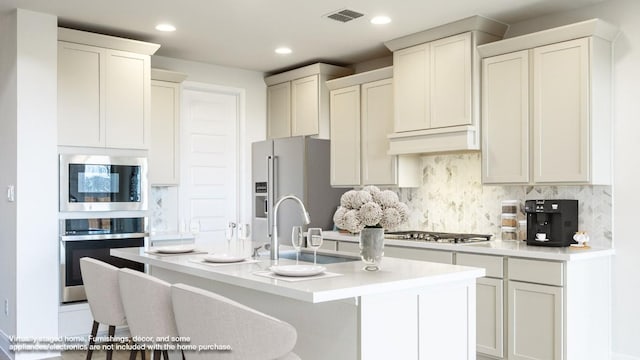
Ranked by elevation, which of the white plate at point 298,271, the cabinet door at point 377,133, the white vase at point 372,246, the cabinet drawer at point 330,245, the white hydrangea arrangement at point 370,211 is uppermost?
the cabinet door at point 377,133

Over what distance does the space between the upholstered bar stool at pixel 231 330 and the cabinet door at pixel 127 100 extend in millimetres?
2878

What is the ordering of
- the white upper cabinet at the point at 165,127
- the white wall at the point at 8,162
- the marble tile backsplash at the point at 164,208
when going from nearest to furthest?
the white wall at the point at 8,162, the white upper cabinet at the point at 165,127, the marble tile backsplash at the point at 164,208

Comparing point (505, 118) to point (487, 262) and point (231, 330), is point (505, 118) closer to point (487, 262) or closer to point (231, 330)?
point (487, 262)

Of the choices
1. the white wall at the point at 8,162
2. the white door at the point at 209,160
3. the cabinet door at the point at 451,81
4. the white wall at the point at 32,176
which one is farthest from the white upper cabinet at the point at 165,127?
the cabinet door at the point at 451,81

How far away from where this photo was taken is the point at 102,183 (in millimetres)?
4441

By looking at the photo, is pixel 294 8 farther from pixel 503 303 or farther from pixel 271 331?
pixel 271 331

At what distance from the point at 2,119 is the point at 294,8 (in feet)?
8.09

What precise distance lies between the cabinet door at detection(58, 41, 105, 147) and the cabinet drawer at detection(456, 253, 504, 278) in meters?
2.97

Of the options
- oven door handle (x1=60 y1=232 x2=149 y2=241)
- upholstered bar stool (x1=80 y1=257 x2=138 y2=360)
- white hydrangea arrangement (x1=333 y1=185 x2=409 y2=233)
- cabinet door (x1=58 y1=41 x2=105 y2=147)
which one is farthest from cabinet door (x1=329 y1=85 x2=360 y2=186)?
upholstered bar stool (x1=80 y1=257 x2=138 y2=360)

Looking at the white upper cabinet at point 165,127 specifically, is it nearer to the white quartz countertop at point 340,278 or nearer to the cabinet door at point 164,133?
the cabinet door at point 164,133

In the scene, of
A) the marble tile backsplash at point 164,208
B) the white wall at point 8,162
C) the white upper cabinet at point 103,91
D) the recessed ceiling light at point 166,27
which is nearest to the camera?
the white wall at point 8,162

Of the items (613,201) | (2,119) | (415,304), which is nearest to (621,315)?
(613,201)

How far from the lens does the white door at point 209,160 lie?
5793 mm

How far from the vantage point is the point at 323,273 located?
Answer: 235 centimetres
